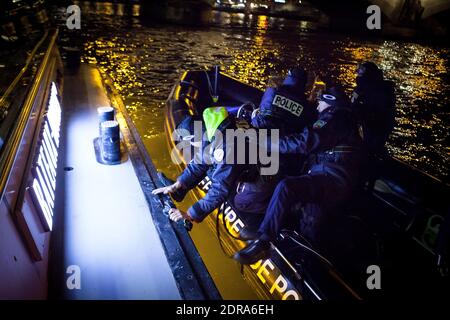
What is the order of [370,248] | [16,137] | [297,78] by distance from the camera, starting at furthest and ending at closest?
[297,78] → [370,248] → [16,137]

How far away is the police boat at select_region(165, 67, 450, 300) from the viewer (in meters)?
2.47

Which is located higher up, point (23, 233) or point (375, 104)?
point (375, 104)

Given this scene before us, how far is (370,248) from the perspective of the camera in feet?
9.46

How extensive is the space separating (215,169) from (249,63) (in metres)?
12.1

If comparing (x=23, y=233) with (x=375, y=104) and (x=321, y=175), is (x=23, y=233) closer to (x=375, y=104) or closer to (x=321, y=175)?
(x=321, y=175)

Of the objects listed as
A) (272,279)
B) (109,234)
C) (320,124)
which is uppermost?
(320,124)

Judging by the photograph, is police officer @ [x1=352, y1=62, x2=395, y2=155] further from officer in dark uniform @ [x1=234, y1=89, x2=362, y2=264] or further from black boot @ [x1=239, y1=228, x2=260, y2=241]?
black boot @ [x1=239, y1=228, x2=260, y2=241]

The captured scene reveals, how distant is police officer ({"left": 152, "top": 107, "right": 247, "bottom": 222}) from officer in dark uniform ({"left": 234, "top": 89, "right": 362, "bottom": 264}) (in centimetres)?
49

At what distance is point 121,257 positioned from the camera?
2.48 meters

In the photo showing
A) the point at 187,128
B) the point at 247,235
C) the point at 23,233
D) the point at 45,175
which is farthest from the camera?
the point at 187,128


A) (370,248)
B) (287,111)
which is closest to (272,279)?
(370,248)

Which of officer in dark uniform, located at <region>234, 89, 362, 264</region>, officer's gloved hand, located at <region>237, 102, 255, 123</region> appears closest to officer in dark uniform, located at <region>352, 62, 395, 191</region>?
officer in dark uniform, located at <region>234, 89, 362, 264</region>
